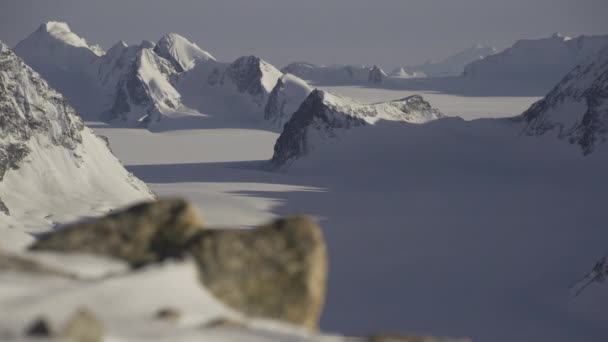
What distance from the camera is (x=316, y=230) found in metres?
12.8

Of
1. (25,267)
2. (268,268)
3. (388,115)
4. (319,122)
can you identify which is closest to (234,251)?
(268,268)

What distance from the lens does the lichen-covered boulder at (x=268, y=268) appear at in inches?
480

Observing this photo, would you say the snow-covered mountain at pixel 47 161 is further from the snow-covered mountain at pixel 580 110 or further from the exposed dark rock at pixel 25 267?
the snow-covered mountain at pixel 580 110

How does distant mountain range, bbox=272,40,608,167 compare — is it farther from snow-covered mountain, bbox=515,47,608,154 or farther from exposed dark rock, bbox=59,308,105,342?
exposed dark rock, bbox=59,308,105,342

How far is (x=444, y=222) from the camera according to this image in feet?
349

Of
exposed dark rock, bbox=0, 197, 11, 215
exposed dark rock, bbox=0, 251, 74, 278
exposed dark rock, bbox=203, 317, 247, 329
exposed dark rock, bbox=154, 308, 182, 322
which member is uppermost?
exposed dark rock, bbox=0, 251, 74, 278

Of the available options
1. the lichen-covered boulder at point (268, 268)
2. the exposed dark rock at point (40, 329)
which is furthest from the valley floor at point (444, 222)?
the exposed dark rock at point (40, 329)

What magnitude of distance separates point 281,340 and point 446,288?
59.6 m

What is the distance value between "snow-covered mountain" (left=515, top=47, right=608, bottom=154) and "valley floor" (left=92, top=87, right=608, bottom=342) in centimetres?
457

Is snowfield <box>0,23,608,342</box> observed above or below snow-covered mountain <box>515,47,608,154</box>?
below

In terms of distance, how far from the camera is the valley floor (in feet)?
198

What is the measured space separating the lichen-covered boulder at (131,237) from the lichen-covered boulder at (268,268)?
0.44 meters

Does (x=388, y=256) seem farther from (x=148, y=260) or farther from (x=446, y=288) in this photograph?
(x=148, y=260)

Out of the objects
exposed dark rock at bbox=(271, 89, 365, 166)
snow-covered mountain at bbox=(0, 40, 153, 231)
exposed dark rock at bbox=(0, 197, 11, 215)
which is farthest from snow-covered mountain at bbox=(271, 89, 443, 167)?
exposed dark rock at bbox=(0, 197, 11, 215)
